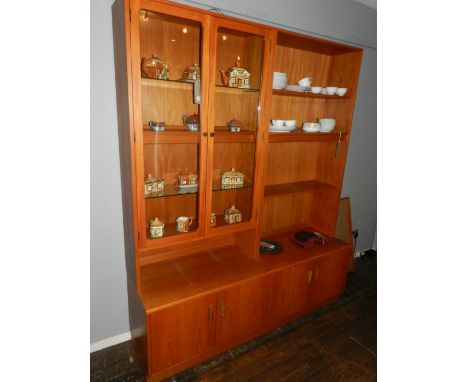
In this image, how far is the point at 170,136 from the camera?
170cm

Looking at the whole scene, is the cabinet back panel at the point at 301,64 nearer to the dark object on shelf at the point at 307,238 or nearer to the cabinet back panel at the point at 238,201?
the cabinet back panel at the point at 238,201

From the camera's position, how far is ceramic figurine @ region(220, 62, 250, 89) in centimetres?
189

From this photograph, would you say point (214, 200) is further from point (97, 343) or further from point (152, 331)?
point (97, 343)

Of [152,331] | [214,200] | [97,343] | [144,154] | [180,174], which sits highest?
[144,154]

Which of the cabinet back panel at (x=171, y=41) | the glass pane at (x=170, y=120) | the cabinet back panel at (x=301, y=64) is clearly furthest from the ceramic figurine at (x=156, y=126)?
the cabinet back panel at (x=301, y=64)

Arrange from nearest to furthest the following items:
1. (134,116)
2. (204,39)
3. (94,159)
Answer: (134,116) < (204,39) < (94,159)

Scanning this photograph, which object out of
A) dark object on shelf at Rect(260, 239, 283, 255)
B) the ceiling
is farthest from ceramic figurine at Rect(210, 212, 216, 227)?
the ceiling

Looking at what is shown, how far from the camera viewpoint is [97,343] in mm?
2070

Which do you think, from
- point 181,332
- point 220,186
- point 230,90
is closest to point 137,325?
point 181,332

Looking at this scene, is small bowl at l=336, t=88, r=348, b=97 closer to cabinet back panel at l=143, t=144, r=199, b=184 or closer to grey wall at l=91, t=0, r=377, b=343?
grey wall at l=91, t=0, r=377, b=343

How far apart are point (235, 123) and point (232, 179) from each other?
413mm

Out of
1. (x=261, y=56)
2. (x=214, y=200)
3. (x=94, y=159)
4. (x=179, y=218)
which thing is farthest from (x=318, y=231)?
(x=94, y=159)

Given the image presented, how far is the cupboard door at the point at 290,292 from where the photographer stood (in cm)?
222

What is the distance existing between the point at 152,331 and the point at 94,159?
3.73 feet
